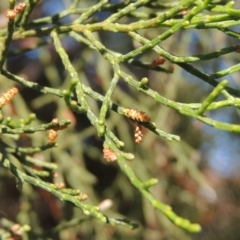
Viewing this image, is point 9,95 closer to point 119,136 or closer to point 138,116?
point 138,116

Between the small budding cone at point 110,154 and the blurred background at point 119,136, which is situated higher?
the small budding cone at point 110,154

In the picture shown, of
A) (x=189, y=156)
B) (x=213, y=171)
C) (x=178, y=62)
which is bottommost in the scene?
(x=213, y=171)

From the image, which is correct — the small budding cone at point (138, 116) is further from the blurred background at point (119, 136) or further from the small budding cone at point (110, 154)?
the blurred background at point (119, 136)

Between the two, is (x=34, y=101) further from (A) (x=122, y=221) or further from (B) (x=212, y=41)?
(A) (x=122, y=221)

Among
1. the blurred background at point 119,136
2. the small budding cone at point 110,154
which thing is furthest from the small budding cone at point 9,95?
the blurred background at point 119,136

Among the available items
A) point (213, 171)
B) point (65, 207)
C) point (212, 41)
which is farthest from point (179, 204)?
point (213, 171)

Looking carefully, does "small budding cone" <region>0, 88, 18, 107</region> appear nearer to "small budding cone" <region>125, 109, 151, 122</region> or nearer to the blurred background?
"small budding cone" <region>125, 109, 151, 122</region>

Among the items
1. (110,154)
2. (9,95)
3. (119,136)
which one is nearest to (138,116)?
(110,154)

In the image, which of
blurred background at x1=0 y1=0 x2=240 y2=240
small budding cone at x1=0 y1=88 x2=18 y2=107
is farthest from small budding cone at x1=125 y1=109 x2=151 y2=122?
blurred background at x1=0 y1=0 x2=240 y2=240
